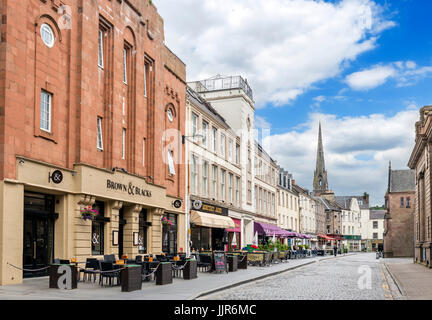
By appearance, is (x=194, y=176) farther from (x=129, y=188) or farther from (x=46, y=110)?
(x=46, y=110)

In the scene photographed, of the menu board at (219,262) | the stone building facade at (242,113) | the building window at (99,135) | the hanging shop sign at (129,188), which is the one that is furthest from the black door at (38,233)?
the stone building facade at (242,113)

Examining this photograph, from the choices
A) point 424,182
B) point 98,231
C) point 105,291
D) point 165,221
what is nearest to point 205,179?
point 165,221

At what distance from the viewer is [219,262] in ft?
73.2

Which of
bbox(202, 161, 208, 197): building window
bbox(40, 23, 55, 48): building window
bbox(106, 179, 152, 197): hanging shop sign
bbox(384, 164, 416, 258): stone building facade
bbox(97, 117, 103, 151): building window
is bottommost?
bbox(384, 164, 416, 258): stone building facade

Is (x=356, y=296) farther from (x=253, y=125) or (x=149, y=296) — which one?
(x=253, y=125)

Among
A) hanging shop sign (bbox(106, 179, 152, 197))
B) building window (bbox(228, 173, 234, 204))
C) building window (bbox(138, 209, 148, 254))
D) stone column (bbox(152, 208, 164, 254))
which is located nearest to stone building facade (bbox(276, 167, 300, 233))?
building window (bbox(228, 173, 234, 204))

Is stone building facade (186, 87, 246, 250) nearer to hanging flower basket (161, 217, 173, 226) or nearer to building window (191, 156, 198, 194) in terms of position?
building window (191, 156, 198, 194)

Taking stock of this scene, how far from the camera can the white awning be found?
31031 mm

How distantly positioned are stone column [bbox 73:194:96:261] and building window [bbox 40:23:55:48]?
5.73m

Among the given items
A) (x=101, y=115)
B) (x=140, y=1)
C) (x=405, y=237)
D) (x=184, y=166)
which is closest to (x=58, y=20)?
(x=101, y=115)

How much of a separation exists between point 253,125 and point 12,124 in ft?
111

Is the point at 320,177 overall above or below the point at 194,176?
above

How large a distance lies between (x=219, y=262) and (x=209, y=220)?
33.8 feet

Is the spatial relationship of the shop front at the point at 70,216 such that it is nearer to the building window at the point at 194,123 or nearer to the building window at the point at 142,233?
the building window at the point at 142,233
